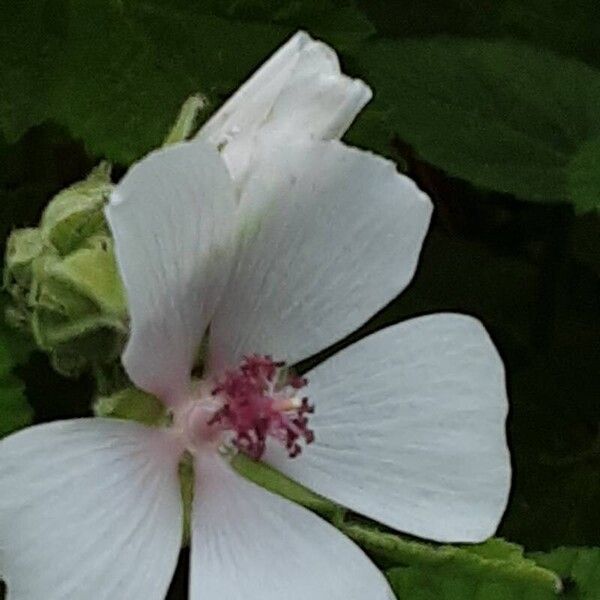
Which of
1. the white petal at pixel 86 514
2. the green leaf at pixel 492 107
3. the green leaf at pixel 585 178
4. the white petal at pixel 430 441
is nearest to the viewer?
the white petal at pixel 86 514

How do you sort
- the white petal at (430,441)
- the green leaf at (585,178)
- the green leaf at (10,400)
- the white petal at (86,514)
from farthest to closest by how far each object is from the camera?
1. the green leaf at (585,178)
2. the green leaf at (10,400)
3. the white petal at (430,441)
4. the white petal at (86,514)

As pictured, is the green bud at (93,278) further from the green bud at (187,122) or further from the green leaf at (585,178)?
the green leaf at (585,178)

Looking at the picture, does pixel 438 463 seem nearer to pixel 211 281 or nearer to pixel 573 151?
pixel 211 281

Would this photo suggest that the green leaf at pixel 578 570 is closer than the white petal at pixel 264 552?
No

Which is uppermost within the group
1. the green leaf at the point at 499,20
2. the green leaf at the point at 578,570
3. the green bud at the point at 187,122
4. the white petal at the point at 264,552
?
the green bud at the point at 187,122

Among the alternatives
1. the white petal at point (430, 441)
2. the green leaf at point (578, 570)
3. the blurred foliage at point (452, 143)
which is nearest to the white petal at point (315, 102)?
the white petal at point (430, 441)

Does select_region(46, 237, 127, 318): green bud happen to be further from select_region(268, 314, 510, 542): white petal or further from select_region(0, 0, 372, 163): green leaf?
select_region(0, 0, 372, 163): green leaf

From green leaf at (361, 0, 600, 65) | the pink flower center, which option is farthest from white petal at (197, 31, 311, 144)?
green leaf at (361, 0, 600, 65)

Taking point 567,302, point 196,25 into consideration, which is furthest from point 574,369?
point 196,25
